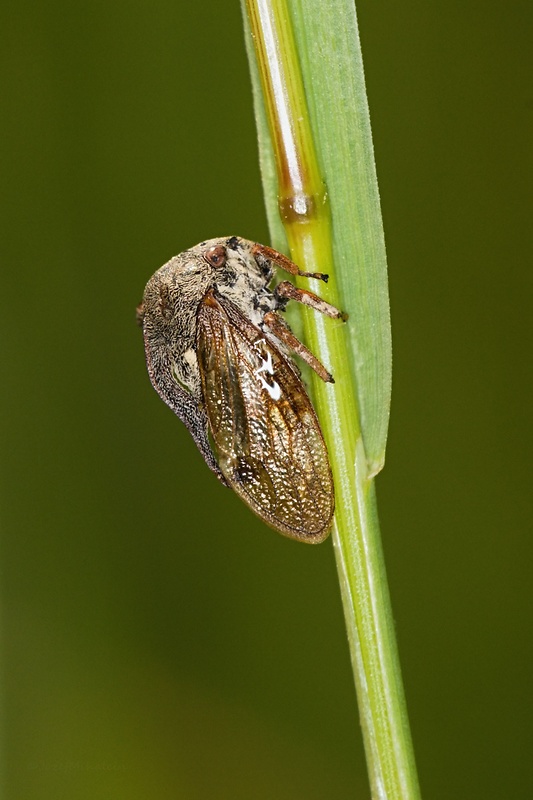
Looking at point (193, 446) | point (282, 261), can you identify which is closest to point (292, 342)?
point (282, 261)

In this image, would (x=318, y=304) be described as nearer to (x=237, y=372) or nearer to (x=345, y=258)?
(x=345, y=258)

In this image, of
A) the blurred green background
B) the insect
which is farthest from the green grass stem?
the blurred green background

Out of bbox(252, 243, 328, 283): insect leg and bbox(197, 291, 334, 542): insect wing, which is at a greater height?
bbox(252, 243, 328, 283): insect leg

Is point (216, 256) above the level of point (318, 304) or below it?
above

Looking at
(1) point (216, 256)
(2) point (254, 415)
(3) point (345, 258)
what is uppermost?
(1) point (216, 256)

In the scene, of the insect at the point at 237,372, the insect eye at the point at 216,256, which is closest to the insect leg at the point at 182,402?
the insect at the point at 237,372

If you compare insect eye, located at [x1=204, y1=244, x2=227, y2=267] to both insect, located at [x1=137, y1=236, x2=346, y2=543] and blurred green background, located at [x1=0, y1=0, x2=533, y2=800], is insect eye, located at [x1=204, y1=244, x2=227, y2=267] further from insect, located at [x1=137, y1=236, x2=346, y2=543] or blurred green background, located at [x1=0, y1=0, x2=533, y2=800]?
blurred green background, located at [x1=0, y1=0, x2=533, y2=800]

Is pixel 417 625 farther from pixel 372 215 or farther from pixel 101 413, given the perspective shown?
pixel 372 215

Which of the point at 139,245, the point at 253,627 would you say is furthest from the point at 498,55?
the point at 253,627
